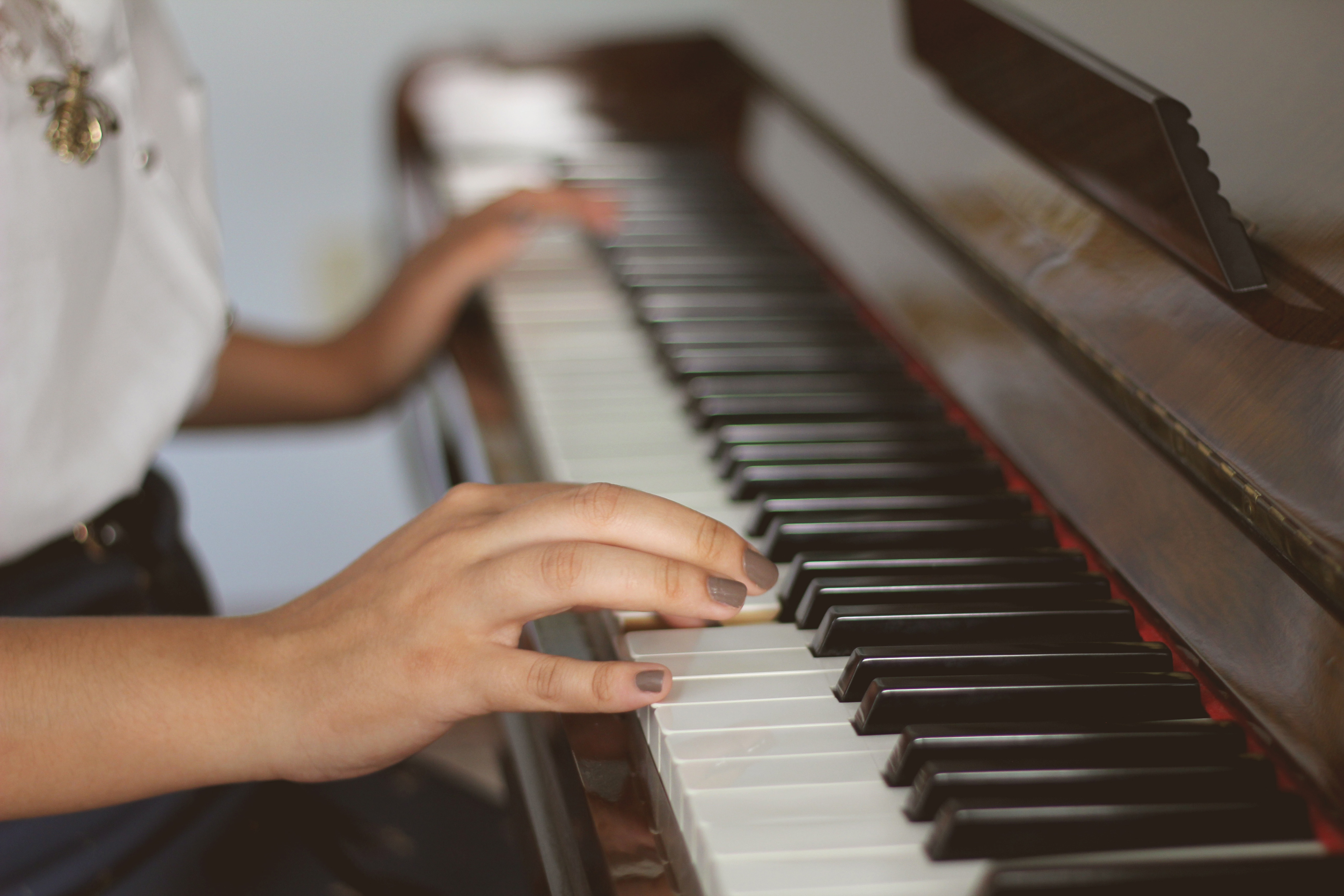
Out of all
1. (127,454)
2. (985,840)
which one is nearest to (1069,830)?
(985,840)

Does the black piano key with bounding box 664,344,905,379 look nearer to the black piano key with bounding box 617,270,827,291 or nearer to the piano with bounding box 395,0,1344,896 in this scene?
the piano with bounding box 395,0,1344,896

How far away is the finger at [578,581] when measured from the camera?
58 cm

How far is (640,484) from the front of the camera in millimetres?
852

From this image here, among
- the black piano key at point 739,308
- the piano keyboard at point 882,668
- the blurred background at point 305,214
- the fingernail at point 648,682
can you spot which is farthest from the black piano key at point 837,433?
the blurred background at point 305,214

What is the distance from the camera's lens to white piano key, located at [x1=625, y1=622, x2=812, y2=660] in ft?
2.17

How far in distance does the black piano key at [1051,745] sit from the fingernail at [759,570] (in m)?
A: 0.10

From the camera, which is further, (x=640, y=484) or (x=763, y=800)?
(x=640, y=484)

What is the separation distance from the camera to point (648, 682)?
59 cm

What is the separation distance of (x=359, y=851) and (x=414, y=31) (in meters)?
1.58

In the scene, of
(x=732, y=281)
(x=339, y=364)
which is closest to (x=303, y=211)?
(x=339, y=364)

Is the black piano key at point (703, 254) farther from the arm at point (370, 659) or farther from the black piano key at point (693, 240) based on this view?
the arm at point (370, 659)

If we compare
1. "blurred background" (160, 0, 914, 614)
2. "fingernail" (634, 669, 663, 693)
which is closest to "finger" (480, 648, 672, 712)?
"fingernail" (634, 669, 663, 693)

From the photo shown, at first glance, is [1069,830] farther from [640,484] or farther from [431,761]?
[431,761]

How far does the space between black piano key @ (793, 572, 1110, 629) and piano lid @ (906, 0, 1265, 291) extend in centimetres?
21
